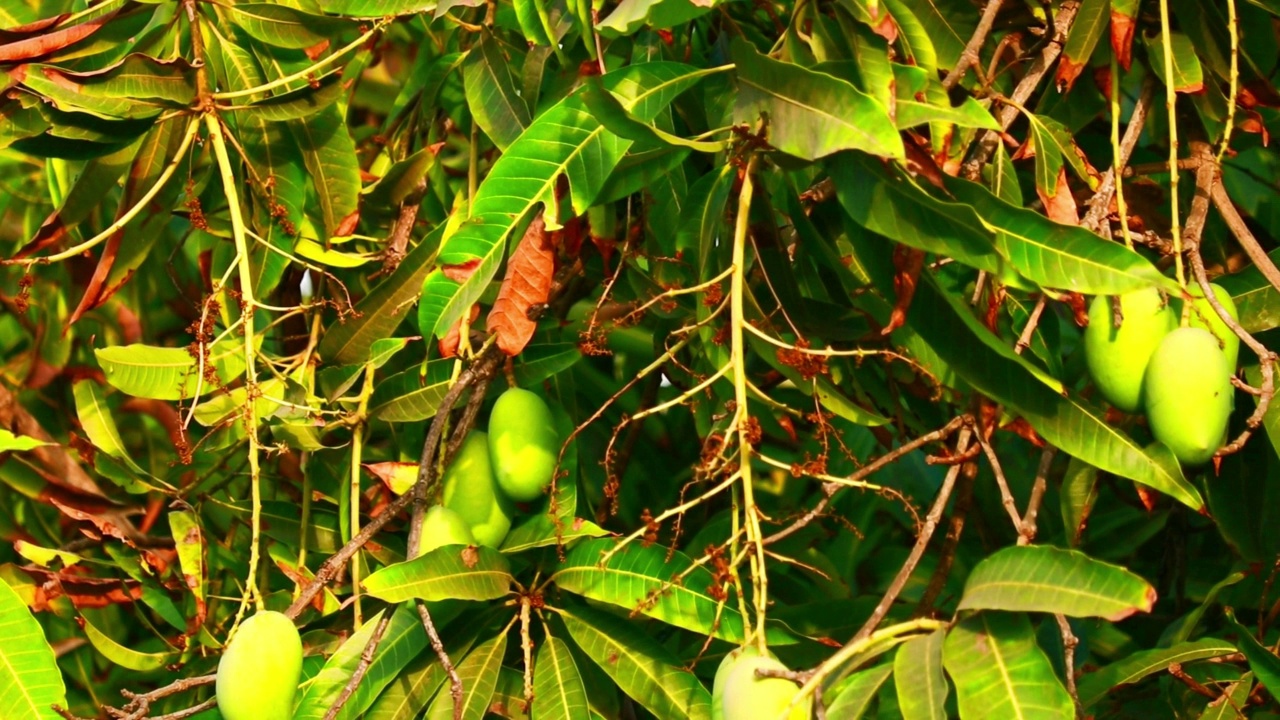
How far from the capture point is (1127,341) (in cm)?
91

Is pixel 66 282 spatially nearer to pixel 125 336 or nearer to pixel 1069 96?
pixel 125 336

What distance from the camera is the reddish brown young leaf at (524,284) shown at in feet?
3.39

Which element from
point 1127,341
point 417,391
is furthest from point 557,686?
point 1127,341

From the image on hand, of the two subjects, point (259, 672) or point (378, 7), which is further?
point (378, 7)

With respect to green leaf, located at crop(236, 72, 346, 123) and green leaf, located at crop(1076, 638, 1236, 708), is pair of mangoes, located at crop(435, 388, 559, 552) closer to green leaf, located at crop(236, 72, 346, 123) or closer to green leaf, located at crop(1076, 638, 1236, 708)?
green leaf, located at crop(236, 72, 346, 123)

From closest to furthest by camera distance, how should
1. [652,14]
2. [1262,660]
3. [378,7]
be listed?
1. [652,14]
2. [1262,660]
3. [378,7]

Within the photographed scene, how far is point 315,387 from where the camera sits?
1295 millimetres

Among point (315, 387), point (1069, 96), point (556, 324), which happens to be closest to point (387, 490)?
point (315, 387)

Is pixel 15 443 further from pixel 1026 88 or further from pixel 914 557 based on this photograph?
pixel 1026 88

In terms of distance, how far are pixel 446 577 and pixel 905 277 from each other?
1.38 feet

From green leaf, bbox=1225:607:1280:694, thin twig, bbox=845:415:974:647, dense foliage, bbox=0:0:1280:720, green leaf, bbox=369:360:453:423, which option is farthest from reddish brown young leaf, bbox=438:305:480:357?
green leaf, bbox=1225:607:1280:694

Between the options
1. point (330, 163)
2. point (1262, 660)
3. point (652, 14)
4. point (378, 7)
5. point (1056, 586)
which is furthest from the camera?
point (330, 163)

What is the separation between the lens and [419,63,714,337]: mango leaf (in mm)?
986

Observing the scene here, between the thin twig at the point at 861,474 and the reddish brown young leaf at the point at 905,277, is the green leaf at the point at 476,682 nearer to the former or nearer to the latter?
the thin twig at the point at 861,474
